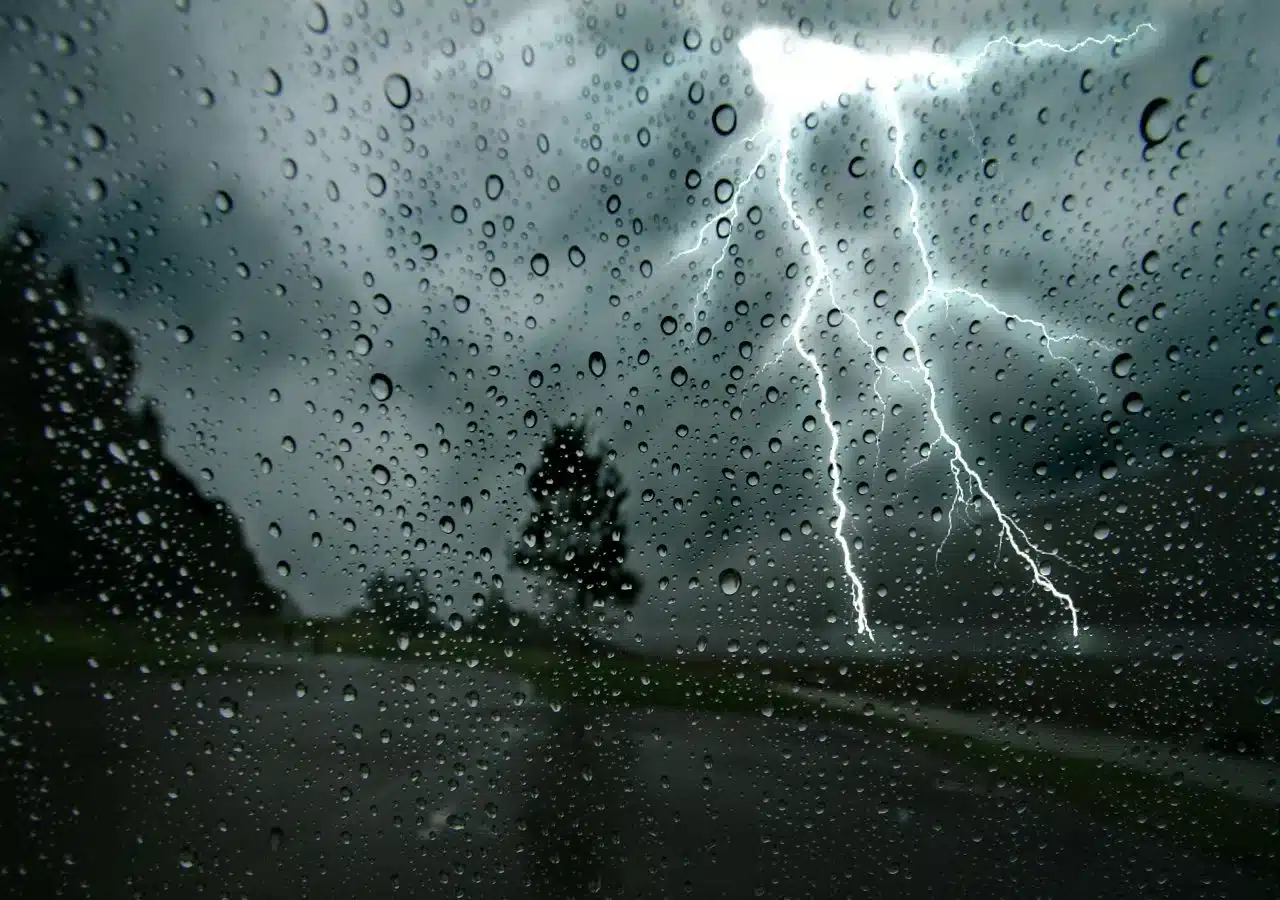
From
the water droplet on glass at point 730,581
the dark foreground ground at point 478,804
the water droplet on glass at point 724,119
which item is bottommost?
the dark foreground ground at point 478,804

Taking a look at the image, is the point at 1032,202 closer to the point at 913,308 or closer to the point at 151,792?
the point at 913,308

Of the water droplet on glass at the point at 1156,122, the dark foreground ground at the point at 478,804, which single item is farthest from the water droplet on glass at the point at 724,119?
the dark foreground ground at the point at 478,804

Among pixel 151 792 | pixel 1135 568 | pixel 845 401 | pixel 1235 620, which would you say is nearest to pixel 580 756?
pixel 151 792

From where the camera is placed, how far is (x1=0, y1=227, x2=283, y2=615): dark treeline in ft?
4.54

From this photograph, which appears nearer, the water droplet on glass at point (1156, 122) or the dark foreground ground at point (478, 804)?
the dark foreground ground at point (478, 804)

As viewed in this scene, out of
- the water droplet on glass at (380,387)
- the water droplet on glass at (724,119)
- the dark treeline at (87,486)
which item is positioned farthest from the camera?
the water droplet on glass at (724,119)

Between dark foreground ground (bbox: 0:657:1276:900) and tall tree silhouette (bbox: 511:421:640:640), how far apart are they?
290mm

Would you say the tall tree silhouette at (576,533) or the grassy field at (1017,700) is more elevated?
the tall tree silhouette at (576,533)

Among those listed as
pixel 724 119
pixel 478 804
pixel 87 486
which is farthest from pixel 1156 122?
pixel 87 486

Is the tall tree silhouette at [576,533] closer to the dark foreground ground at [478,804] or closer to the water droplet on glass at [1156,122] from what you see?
the dark foreground ground at [478,804]

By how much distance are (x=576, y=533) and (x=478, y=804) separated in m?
0.73

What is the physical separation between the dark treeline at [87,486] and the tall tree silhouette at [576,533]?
641mm

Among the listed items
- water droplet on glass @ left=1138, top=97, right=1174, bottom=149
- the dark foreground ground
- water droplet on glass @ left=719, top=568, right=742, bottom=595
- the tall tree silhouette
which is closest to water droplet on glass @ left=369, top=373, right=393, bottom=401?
the tall tree silhouette

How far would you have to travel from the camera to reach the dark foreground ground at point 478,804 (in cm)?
144
